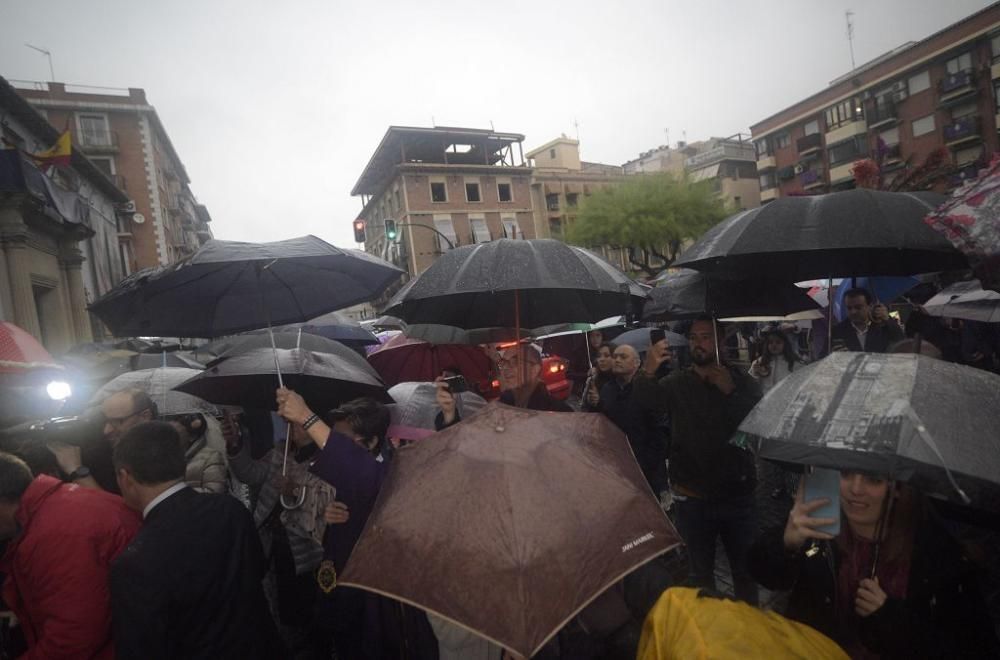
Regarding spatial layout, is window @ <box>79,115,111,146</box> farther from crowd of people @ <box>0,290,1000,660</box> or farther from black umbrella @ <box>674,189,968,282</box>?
black umbrella @ <box>674,189,968,282</box>

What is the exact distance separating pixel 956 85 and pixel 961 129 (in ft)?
8.75

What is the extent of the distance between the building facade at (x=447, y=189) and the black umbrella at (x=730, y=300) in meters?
33.2

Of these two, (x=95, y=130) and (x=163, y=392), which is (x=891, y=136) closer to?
(x=163, y=392)

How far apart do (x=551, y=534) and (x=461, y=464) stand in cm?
37

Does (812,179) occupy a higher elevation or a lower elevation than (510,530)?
higher

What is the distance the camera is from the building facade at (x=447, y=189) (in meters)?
36.8

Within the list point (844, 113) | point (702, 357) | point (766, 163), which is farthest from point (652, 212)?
point (702, 357)

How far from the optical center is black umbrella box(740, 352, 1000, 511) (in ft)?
4.40

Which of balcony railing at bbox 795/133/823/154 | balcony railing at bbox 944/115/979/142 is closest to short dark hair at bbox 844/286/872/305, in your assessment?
balcony railing at bbox 944/115/979/142

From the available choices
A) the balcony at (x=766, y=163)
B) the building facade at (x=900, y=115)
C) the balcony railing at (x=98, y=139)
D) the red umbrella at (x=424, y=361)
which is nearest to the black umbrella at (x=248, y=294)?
the red umbrella at (x=424, y=361)

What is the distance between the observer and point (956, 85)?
3027 centimetres

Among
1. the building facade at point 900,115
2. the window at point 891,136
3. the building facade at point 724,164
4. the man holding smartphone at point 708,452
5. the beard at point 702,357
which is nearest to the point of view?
the man holding smartphone at point 708,452

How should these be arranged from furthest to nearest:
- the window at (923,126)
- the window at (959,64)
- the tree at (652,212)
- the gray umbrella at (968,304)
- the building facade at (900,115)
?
the window at (923,126) → the window at (959,64) → the tree at (652,212) → the building facade at (900,115) → the gray umbrella at (968,304)

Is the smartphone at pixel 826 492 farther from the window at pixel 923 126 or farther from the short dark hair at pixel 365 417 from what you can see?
the window at pixel 923 126
